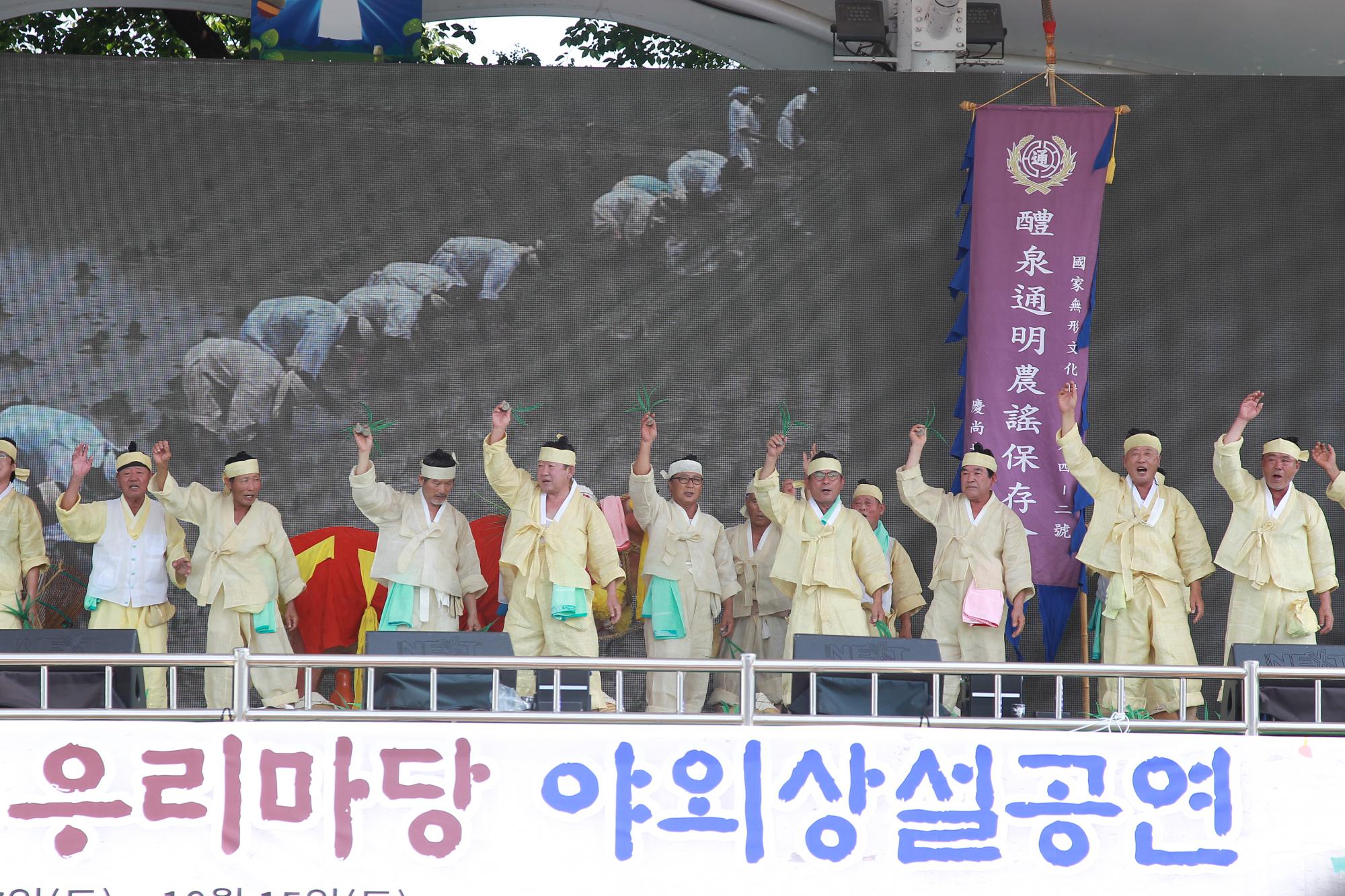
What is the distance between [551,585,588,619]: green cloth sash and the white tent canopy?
3073 mm

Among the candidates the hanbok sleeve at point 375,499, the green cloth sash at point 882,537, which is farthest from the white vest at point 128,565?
the green cloth sash at point 882,537

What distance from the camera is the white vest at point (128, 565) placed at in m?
5.34

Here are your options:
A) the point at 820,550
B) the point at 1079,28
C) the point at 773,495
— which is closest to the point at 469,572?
the point at 773,495

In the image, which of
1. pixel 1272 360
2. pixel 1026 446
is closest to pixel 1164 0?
pixel 1272 360

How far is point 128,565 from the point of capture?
212 inches

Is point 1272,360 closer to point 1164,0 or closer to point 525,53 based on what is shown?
point 1164,0

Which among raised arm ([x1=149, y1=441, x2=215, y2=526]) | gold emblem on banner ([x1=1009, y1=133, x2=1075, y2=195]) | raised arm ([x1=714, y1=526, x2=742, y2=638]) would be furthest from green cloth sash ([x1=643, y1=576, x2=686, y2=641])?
gold emblem on banner ([x1=1009, y1=133, x2=1075, y2=195])

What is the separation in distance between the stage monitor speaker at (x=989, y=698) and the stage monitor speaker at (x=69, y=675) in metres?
2.36

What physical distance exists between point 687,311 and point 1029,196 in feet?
5.25

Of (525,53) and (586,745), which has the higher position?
(525,53)

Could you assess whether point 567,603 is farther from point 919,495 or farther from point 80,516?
point 80,516

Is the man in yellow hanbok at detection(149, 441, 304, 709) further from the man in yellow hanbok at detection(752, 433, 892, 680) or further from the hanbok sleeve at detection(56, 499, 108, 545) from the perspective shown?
the man in yellow hanbok at detection(752, 433, 892, 680)

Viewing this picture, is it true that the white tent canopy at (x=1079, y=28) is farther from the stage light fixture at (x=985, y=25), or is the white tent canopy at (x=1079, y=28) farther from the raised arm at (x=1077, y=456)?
the raised arm at (x=1077, y=456)

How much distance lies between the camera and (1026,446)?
5.75 m
